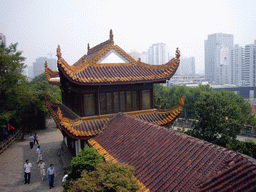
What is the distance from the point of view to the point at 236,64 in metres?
96.3

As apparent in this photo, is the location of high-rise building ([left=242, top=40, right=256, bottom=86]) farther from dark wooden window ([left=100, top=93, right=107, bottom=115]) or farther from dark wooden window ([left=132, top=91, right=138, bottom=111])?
dark wooden window ([left=100, top=93, right=107, bottom=115])

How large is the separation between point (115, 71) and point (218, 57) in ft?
370

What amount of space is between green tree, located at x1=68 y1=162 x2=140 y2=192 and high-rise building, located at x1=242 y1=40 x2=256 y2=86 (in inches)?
3650

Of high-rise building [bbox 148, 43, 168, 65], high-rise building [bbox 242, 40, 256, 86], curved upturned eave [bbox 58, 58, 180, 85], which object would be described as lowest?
curved upturned eave [bbox 58, 58, 180, 85]

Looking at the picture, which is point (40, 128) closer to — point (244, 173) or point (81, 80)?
point (81, 80)

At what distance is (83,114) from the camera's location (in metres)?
10.9

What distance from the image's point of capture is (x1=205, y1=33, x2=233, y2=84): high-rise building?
105750 millimetres

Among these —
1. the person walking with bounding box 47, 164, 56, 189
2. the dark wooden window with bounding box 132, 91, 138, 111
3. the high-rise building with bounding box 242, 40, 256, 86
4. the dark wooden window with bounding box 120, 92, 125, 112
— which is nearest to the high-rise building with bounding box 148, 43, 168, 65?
the high-rise building with bounding box 242, 40, 256, 86

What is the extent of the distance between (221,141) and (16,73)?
736 inches

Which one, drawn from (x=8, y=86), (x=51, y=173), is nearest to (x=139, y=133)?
(x=51, y=173)

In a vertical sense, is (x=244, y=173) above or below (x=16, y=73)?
Answer: below

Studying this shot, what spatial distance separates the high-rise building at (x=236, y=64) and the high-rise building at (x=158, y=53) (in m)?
38.8

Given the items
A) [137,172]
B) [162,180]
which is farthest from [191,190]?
[137,172]

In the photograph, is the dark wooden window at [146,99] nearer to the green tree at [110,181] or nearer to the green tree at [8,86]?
the green tree at [110,181]
